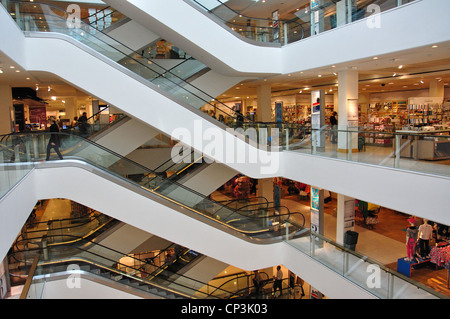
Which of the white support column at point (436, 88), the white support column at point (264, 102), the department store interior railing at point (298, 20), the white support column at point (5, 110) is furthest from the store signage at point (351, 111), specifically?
the white support column at point (5, 110)

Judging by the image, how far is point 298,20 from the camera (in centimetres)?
998

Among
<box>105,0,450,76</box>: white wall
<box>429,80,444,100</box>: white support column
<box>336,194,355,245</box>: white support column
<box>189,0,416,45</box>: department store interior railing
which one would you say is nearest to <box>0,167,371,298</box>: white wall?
<box>336,194,355,245</box>: white support column

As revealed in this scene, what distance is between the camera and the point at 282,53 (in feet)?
34.4

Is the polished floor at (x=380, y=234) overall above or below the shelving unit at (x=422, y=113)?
below

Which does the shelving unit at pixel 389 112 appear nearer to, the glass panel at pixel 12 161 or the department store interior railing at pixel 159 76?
the department store interior railing at pixel 159 76

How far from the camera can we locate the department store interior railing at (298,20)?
313 inches

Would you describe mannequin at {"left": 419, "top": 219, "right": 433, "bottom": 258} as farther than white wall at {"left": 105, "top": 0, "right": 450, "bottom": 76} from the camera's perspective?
Yes

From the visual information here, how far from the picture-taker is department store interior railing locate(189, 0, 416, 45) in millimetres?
7938

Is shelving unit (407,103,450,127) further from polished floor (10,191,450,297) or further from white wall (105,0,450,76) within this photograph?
white wall (105,0,450,76)

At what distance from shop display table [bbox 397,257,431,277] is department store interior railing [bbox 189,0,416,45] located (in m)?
5.80

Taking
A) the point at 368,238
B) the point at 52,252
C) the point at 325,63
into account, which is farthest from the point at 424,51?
the point at 52,252

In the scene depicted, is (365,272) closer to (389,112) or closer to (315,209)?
(315,209)

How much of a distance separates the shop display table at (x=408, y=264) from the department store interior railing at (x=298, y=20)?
580 cm

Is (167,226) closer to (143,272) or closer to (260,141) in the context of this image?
(143,272)
